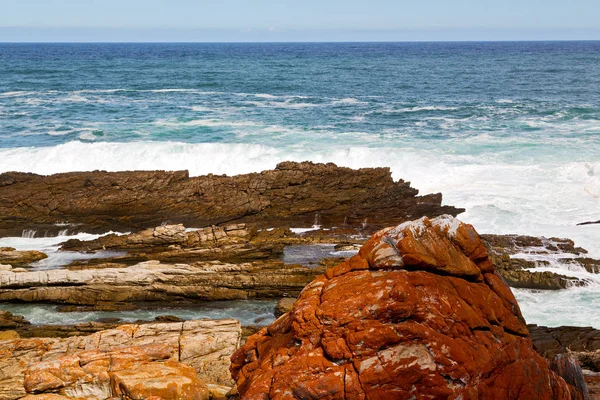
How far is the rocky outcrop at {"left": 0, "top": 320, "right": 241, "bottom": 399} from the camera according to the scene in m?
9.70

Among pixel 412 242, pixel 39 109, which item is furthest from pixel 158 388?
pixel 39 109

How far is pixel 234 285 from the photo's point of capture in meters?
17.9

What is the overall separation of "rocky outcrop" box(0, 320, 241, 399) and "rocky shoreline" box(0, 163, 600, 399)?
0.04 m

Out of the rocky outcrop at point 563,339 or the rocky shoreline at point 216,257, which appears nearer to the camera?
the rocky shoreline at point 216,257

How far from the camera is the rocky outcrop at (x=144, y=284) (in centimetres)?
1742

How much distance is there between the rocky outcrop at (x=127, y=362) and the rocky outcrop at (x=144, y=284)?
451 centimetres

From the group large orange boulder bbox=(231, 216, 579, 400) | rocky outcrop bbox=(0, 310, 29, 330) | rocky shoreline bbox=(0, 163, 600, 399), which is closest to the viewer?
large orange boulder bbox=(231, 216, 579, 400)

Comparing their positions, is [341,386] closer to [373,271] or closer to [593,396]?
[373,271]

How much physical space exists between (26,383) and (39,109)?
156 feet

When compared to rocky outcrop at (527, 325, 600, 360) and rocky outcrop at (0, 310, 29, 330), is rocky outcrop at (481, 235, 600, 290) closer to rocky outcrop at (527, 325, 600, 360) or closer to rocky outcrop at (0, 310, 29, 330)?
rocky outcrop at (527, 325, 600, 360)

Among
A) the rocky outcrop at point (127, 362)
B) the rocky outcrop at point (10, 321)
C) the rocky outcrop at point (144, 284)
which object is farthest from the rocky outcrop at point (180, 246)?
the rocky outcrop at point (127, 362)

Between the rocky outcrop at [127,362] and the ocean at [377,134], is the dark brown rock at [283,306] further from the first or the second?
the ocean at [377,134]

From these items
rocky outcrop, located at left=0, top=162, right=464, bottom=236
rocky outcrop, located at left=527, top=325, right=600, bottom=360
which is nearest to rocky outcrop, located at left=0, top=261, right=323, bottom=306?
rocky outcrop, located at left=0, top=162, right=464, bottom=236

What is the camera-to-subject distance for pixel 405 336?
6.79 metres
